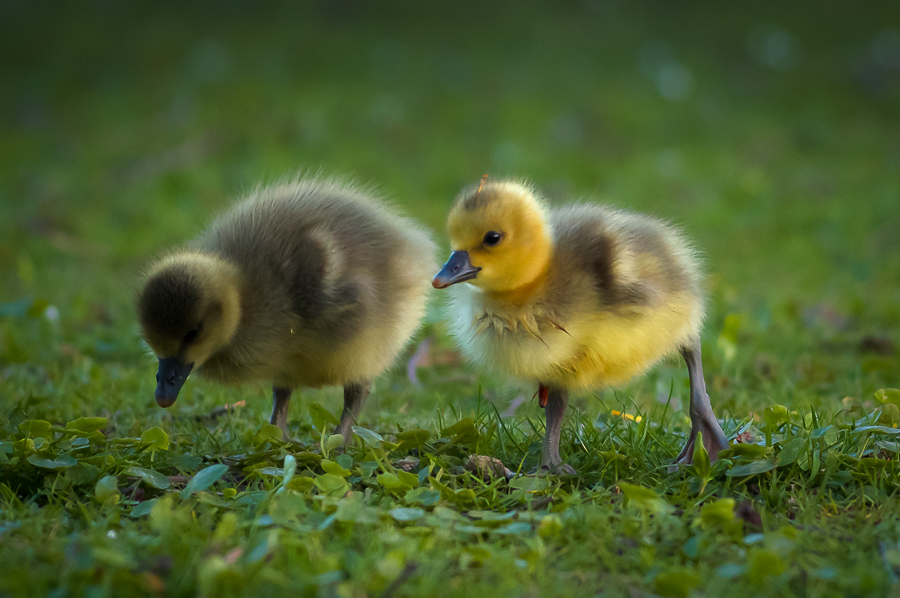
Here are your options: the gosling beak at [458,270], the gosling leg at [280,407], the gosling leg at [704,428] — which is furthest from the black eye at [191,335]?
the gosling leg at [704,428]

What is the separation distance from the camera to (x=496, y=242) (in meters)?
3.00

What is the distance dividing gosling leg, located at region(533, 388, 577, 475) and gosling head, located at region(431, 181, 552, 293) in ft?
1.49

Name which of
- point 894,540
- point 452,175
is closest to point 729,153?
point 452,175

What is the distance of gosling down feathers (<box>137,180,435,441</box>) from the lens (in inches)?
124

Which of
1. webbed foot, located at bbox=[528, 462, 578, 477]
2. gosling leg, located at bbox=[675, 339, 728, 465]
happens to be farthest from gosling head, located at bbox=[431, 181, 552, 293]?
gosling leg, located at bbox=[675, 339, 728, 465]

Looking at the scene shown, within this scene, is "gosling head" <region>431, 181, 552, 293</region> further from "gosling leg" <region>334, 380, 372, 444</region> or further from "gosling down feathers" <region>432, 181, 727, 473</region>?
"gosling leg" <region>334, 380, 372, 444</region>

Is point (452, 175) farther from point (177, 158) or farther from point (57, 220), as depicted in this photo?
point (57, 220)

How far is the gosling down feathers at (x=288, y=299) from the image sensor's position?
316 cm

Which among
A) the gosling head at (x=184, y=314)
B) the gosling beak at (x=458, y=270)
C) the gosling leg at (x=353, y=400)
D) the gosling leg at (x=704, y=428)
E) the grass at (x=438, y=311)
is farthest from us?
the gosling leg at (x=353, y=400)

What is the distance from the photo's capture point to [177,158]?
8820mm

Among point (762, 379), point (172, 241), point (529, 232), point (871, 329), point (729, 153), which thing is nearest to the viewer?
point (529, 232)

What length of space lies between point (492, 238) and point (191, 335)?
1.09 meters

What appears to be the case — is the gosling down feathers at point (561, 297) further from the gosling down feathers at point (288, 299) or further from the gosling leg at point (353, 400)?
the gosling leg at point (353, 400)

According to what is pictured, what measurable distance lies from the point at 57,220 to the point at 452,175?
3.42 m
